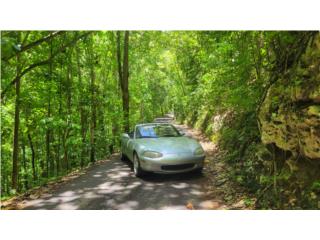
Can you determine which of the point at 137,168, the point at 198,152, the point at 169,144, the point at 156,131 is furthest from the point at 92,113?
the point at 198,152

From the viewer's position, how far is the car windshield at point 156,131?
21.3ft

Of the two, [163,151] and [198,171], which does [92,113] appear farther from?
[198,171]

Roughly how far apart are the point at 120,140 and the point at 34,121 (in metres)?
2.15

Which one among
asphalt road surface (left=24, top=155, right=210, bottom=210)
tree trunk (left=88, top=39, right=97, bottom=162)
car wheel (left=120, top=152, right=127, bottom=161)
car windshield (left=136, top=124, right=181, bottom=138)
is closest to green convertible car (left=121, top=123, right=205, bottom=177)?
car windshield (left=136, top=124, right=181, bottom=138)

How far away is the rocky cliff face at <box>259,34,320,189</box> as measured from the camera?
157 inches

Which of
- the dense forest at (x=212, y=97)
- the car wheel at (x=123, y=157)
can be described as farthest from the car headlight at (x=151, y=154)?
the car wheel at (x=123, y=157)

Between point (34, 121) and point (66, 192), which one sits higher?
point (34, 121)

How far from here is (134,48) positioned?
1053 cm

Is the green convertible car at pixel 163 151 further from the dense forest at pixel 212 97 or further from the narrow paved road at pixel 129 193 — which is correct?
the dense forest at pixel 212 97

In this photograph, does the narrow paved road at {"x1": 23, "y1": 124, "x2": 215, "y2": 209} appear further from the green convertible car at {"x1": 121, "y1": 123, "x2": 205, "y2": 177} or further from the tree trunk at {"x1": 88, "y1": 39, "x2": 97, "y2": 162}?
the tree trunk at {"x1": 88, "y1": 39, "x2": 97, "y2": 162}

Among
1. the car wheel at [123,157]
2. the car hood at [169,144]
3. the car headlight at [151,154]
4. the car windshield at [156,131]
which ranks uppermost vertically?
the car windshield at [156,131]

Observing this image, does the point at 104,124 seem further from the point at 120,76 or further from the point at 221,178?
the point at 221,178

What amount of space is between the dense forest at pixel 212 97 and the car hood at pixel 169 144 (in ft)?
3.05
